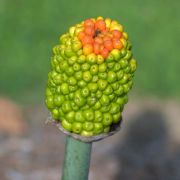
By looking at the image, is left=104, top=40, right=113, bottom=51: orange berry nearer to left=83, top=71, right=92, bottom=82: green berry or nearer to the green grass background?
left=83, top=71, right=92, bottom=82: green berry

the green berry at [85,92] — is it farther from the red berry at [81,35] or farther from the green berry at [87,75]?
the red berry at [81,35]

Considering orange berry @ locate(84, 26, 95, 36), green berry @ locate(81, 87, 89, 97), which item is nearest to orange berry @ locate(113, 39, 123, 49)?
orange berry @ locate(84, 26, 95, 36)

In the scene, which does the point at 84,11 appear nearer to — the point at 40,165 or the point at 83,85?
the point at 40,165

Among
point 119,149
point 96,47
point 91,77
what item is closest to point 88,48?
point 96,47

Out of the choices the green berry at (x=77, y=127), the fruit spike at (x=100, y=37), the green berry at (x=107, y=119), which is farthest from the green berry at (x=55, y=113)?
the fruit spike at (x=100, y=37)

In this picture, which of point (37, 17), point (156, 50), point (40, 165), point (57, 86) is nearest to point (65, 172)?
point (57, 86)

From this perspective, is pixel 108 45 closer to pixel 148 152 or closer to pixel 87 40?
pixel 87 40

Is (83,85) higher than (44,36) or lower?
lower
